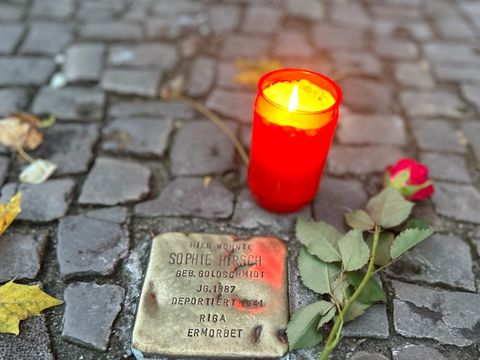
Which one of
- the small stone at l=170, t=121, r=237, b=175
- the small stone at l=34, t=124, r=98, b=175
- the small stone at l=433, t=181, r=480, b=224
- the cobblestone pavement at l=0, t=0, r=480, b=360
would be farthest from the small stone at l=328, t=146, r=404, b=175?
the small stone at l=34, t=124, r=98, b=175

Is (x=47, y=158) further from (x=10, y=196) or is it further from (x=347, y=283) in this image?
(x=347, y=283)

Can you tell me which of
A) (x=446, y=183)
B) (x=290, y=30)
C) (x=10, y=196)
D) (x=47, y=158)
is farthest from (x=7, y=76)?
(x=446, y=183)

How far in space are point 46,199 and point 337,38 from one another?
1787 millimetres

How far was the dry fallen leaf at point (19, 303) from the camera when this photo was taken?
1331 mm

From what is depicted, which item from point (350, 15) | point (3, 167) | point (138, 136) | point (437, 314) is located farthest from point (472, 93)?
point (3, 167)

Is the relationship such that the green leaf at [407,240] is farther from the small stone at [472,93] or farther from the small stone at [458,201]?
the small stone at [472,93]

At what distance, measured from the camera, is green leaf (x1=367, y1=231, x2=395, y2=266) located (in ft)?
→ 4.92

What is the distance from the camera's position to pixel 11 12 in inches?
104

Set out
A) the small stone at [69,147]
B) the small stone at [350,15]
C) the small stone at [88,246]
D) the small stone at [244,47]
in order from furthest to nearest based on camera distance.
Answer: the small stone at [350,15] < the small stone at [244,47] < the small stone at [69,147] < the small stone at [88,246]

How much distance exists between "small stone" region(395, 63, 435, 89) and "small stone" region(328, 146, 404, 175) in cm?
54

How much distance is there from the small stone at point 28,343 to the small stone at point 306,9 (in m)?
2.20

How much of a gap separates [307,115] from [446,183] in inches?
32.5

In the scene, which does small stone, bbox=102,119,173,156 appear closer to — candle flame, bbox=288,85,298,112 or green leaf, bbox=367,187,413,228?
candle flame, bbox=288,85,298,112

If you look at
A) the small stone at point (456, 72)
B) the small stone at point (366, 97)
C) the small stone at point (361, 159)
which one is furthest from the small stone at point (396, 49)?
the small stone at point (361, 159)
